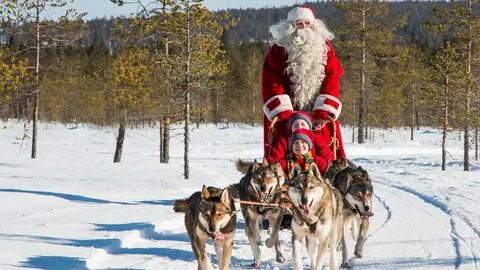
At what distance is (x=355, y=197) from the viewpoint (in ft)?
19.8

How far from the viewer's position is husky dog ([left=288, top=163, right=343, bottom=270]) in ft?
17.2

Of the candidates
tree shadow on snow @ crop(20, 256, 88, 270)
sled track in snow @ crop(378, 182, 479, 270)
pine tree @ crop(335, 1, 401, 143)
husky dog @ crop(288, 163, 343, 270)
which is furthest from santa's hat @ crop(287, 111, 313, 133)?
pine tree @ crop(335, 1, 401, 143)

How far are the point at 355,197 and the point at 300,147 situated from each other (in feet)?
2.79

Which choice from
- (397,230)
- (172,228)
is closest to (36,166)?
(172,228)

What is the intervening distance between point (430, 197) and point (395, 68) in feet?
143

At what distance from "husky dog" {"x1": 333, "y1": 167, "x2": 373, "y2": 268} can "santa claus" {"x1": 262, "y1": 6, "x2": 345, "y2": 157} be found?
74cm

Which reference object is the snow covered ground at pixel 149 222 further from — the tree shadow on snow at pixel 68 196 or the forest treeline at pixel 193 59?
the forest treeline at pixel 193 59

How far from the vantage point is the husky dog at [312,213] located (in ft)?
17.2

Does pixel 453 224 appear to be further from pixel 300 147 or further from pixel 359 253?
pixel 300 147

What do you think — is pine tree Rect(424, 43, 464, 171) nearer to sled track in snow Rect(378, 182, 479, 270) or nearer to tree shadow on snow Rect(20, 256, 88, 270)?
sled track in snow Rect(378, 182, 479, 270)

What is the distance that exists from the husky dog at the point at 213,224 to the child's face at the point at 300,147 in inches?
48.7

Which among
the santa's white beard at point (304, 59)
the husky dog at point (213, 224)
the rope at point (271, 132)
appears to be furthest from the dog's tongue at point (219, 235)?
the santa's white beard at point (304, 59)

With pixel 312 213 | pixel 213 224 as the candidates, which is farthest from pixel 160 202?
pixel 312 213

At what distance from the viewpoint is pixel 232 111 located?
2485 inches
